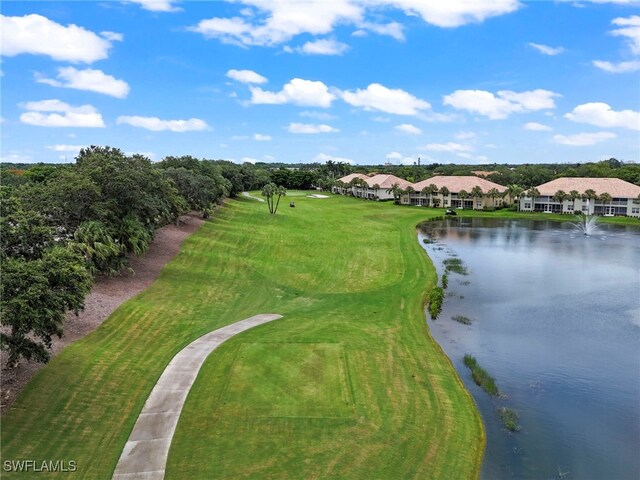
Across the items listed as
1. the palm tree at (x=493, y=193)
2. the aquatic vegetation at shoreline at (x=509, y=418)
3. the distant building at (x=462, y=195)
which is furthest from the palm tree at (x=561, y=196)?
the aquatic vegetation at shoreline at (x=509, y=418)

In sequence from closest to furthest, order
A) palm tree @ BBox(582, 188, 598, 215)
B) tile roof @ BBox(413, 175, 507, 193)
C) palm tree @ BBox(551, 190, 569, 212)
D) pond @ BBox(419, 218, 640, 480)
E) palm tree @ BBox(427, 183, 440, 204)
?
1. pond @ BBox(419, 218, 640, 480)
2. palm tree @ BBox(582, 188, 598, 215)
3. palm tree @ BBox(551, 190, 569, 212)
4. tile roof @ BBox(413, 175, 507, 193)
5. palm tree @ BBox(427, 183, 440, 204)

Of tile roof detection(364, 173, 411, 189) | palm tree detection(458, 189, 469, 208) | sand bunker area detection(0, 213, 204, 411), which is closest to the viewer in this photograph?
sand bunker area detection(0, 213, 204, 411)

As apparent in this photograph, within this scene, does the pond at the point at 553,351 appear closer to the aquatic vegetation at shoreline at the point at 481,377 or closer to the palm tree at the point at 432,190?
the aquatic vegetation at shoreline at the point at 481,377

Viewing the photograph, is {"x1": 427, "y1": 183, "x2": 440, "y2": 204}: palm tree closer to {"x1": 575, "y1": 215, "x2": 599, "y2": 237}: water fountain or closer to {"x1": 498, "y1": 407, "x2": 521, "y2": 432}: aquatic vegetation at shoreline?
{"x1": 575, "y1": 215, "x2": 599, "y2": 237}: water fountain

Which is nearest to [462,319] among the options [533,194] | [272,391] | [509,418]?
[509,418]

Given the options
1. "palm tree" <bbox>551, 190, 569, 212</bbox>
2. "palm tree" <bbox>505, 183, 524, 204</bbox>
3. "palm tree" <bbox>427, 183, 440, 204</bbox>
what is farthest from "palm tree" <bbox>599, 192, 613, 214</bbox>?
"palm tree" <bbox>427, 183, 440, 204</bbox>

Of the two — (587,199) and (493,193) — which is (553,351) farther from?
(493,193)
